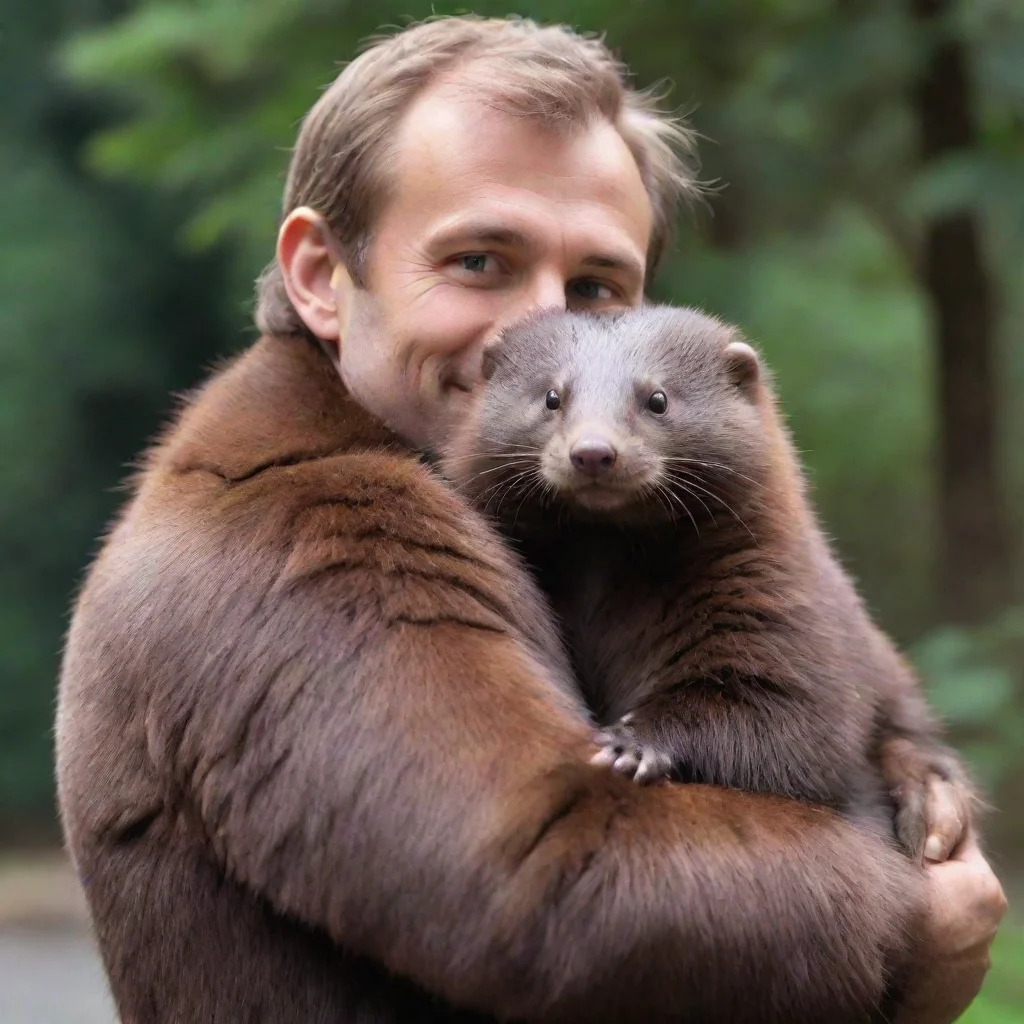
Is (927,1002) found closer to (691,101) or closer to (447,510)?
(447,510)

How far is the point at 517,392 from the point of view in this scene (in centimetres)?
263

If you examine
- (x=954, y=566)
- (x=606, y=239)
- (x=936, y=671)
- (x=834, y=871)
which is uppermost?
(x=606, y=239)

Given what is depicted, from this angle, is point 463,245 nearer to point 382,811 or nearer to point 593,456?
point 593,456

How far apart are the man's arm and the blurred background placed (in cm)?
280

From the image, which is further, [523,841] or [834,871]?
[834,871]

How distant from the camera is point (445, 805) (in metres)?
1.83

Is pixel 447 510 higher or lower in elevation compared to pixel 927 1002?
higher

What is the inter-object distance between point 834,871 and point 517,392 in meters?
1.10

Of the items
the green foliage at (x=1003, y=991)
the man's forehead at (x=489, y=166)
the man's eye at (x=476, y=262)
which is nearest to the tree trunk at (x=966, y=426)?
the green foliage at (x=1003, y=991)

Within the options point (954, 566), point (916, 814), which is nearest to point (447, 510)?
point (916, 814)

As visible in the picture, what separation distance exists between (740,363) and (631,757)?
103 centimetres

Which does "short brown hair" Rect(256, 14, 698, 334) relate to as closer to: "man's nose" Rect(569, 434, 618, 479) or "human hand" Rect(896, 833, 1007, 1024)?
"man's nose" Rect(569, 434, 618, 479)

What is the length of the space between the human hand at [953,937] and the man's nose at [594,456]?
2.97 ft

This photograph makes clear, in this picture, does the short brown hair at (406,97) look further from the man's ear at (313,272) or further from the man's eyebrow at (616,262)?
the man's eyebrow at (616,262)
